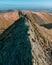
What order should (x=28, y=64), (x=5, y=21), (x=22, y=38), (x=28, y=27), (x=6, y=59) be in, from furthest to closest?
(x=5, y=21), (x=28, y=27), (x=22, y=38), (x=6, y=59), (x=28, y=64)

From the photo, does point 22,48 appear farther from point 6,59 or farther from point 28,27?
point 28,27

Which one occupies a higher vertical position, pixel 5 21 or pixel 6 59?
pixel 6 59

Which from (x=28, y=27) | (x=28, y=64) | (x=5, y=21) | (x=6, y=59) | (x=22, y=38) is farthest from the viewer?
(x=5, y=21)

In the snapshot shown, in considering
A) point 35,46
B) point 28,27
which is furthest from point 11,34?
point 35,46

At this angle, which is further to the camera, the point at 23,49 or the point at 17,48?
the point at 17,48

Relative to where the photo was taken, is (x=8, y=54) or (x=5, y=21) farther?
(x=5, y=21)

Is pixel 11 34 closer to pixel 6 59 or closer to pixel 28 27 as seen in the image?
pixel 28 27
